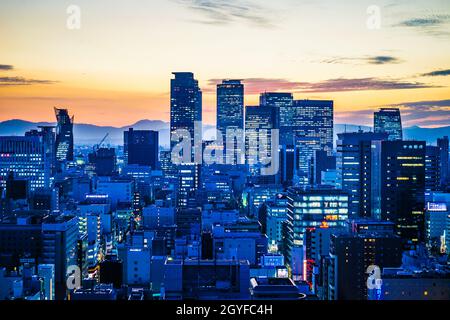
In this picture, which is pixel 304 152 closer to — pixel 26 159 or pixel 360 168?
pixel 360 168

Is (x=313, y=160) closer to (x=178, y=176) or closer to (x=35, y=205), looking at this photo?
(x=178, y=176)

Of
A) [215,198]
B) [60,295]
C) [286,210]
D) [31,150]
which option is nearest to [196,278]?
[60,295]

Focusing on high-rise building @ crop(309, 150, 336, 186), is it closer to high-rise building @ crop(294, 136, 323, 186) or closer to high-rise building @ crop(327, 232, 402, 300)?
high-rise building @ crop(294, 136, 323, 186)

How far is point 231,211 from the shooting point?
1284 centimetres

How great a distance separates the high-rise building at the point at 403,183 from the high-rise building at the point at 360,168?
340 millimetres

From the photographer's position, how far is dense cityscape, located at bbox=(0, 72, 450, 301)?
19.1ft

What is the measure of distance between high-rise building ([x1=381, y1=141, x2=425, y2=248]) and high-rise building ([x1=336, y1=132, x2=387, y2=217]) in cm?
34

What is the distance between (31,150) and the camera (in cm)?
1398

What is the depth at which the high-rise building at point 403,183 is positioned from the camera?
38.4ft

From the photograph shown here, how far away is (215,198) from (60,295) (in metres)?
10.5

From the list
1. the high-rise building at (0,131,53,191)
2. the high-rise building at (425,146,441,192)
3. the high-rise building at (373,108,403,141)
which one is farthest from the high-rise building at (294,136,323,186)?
the high-rise building at (0,131,53,191)

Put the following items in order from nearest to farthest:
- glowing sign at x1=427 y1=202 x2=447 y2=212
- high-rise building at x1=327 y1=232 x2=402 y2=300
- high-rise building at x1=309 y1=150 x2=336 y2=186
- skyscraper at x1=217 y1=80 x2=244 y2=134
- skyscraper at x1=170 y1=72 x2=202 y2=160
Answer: high-rise building at x1=327 y1=232 x2=402 y2=300 → glowing sign at x1=427 y1=202 x2=447 y2=212 → skyscraper at x1=217 y1=80 x2=244 y2=134 → skyscraper at x1=170 y1=72 x2=202 y2=160 → high-rise building at x1=309 y1=150 x2=336 y2=186

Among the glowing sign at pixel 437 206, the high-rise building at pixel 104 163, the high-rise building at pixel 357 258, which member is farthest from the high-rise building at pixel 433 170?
the high-rise building at pixel 104 163

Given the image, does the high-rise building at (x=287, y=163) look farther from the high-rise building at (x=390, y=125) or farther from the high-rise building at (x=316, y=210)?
the high-rise building at (x=316, y=210)
